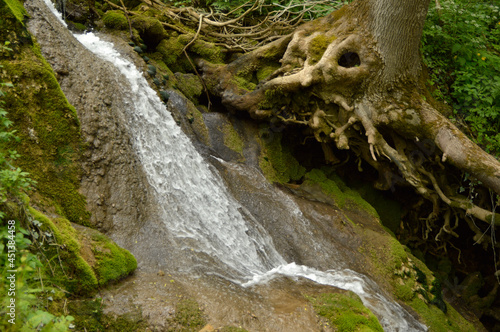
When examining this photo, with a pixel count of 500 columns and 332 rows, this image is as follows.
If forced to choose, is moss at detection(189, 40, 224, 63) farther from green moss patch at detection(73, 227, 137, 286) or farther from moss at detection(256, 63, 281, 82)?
green moss patch at detection(73, 227, 137, 286)

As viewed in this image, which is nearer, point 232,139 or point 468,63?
point 468,63

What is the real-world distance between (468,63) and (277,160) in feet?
15.4

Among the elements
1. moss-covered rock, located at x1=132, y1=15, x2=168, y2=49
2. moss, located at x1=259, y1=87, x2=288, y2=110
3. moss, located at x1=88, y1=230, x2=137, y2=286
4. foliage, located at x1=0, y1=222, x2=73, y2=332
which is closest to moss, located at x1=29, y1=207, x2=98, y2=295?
moss, located at x1=88, y1=230, x2=137, y2=286

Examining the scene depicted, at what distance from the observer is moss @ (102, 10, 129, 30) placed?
8.10m

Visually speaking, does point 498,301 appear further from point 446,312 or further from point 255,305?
point 255,305

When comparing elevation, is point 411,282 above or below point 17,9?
below

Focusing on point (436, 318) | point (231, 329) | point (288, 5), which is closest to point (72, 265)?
point (231, 329)

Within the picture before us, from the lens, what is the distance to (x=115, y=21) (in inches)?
318

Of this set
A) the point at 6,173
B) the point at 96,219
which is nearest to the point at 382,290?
the point at 96,219

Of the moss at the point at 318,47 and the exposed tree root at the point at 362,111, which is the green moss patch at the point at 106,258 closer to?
the exposed tree root at the point at 362,111

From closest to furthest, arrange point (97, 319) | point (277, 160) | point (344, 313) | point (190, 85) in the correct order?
point (97, 319), point (344, 313), point (277, 160), point (190, 85)

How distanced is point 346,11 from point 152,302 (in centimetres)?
703

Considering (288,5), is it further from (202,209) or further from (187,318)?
(187,318)

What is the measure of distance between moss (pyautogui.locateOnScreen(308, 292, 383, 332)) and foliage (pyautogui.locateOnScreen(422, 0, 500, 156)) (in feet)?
14.9
